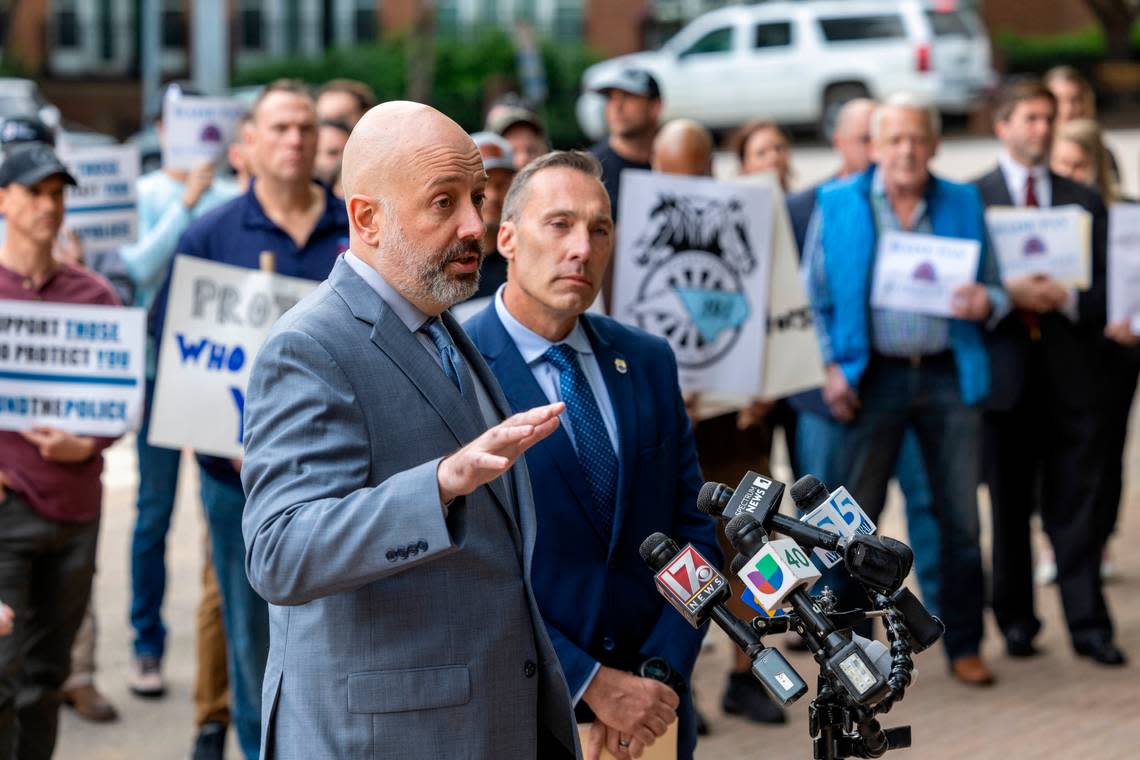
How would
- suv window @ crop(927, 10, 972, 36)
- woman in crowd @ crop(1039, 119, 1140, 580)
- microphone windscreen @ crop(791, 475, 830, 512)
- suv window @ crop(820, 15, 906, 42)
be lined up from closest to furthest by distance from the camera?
microphone windscreen @ crop(791, 475, 830, 512), woman in crowd @ crop(1039, 119, 1140, 580), suv window @ crop(927, 10, 972, 36), suv window @ crop(820, 15, 906, 42)

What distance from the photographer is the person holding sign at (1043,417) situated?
7.79 meters

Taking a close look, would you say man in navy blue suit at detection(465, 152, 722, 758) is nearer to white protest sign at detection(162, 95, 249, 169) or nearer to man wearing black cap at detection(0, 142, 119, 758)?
man wearing black cap at detection(0, 142, 119, 758)

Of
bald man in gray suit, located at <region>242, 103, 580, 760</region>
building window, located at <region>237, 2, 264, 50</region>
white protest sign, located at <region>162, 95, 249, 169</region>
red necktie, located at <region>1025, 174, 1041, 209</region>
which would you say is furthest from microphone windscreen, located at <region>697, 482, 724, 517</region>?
building window, located at <region>237, 2, 264, 50</region>

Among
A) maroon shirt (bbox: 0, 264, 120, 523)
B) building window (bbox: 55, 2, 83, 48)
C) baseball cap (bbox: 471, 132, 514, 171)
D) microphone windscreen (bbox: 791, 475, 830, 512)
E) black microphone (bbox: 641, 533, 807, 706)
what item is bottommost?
building window (bbox: 55, 2, 83, 48)

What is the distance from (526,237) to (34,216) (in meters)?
2.22

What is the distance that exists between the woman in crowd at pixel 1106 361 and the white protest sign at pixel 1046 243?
0.45 metres

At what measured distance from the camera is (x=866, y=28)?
28.6 meters

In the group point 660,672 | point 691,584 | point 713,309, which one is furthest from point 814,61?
point 691,584

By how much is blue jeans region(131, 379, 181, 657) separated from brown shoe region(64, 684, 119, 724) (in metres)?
0.37

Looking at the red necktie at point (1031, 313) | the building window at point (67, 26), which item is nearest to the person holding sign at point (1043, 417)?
the red necktie at point (1031, 313)

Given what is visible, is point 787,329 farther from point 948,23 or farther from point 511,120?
point 948,23

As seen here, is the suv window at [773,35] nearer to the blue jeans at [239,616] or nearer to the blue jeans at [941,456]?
the blue jeans at [941,456]

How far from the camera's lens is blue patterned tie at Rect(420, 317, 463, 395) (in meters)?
3.28

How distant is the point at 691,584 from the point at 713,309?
3.38 metres
